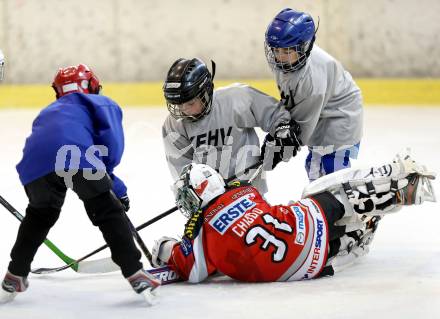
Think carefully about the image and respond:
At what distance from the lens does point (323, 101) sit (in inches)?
126


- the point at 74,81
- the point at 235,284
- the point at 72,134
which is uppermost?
the point at 74,81

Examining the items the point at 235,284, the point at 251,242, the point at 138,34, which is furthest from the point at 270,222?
the point at 138,34

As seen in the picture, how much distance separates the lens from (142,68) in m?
7.21

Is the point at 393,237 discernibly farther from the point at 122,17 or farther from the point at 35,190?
the point at 122,17

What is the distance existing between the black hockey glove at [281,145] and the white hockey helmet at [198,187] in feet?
1.56

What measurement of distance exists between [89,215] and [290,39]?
39.9 inches

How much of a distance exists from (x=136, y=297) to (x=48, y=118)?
0.54m

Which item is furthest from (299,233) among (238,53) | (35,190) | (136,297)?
(238,53)

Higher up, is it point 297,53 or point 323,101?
point 297,53

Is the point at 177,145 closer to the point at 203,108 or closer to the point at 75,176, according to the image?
the point at 203,108

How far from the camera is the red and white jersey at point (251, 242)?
258cm

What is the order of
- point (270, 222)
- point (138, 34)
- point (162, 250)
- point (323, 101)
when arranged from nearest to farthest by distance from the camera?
point (270, 222), point (162, 250), point (323, 101), point (138, 34)

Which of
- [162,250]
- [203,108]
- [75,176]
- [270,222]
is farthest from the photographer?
[203,108]

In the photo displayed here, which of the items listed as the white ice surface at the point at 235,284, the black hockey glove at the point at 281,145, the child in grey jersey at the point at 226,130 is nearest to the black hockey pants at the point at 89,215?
the white ice surface at the point at 235,284
